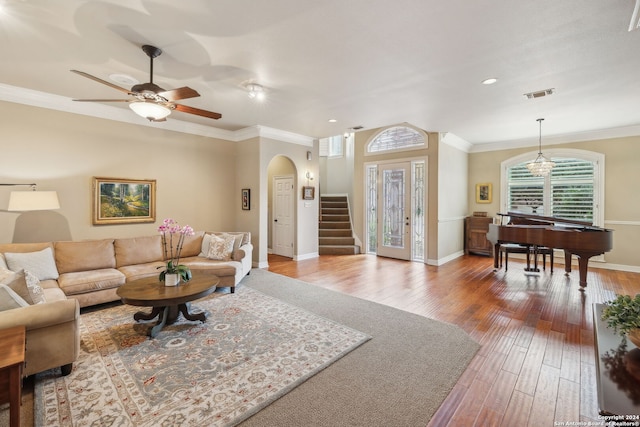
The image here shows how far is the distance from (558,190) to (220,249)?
7184mm

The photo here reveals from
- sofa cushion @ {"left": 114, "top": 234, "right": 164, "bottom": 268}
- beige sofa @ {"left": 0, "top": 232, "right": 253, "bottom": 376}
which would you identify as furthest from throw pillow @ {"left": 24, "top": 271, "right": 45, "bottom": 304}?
sofa cushion @ {"left": 114, "top": 234, "right": 164, "bottom": 268}

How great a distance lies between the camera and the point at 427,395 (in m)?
2.07

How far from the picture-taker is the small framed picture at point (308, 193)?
6.76 meters

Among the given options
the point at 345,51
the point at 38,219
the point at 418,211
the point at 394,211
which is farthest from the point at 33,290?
the point at 418,211

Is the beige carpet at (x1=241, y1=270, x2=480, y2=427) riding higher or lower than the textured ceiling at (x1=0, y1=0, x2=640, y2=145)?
lower

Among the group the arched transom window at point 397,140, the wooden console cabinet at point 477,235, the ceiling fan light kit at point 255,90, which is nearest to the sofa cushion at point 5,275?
the ceiling fan light kit at point 255,90

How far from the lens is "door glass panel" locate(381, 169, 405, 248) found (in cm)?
686

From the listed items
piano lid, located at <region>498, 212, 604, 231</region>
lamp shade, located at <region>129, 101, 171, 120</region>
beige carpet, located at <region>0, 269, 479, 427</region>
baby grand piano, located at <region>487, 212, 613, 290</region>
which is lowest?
beige carpet, located at <region>0, 269, 479, 427</region>

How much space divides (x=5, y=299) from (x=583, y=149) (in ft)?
29.6

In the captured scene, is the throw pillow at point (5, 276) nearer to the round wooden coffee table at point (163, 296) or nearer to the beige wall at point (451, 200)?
the round wooden coffee table at point (163, 296)

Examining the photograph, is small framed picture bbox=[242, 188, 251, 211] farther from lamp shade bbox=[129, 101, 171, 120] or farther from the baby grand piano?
the baby grand piano

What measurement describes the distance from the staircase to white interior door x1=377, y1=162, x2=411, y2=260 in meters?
0.91

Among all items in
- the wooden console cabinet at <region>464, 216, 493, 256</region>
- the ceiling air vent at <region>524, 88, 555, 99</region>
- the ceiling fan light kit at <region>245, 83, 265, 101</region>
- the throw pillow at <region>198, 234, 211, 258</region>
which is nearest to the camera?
the ceiling fan light kit at <region>245, 83, 265, 101</region>

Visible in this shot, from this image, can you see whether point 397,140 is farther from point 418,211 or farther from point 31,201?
point 31,201
